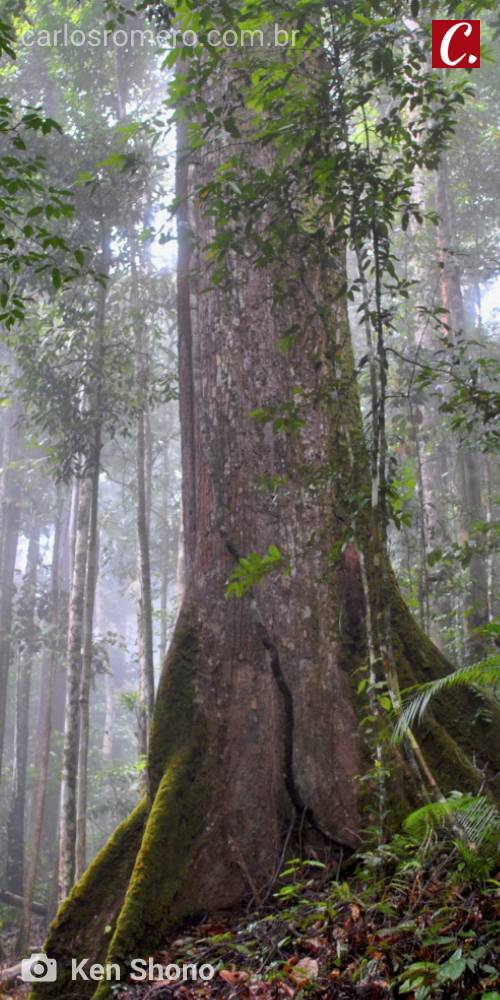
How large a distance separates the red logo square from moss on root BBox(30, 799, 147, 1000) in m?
4.69

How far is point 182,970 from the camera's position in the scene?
3.89 meters

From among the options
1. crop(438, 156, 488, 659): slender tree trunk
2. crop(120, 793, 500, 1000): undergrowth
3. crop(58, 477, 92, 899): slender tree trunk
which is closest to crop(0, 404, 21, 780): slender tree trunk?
crop(58, 477, 92, 899): slender tree trunk

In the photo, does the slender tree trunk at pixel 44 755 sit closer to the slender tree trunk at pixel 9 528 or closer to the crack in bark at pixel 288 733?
the slender tree trunk at pixel 9 528

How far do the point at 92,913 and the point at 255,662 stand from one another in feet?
5.30

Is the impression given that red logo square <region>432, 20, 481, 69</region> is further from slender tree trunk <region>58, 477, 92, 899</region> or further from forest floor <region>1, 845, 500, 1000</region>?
slender tree trunk <region>58, 477, 92, 899</region>

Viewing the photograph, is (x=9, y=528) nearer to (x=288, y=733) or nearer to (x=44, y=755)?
(x=44, y=755)

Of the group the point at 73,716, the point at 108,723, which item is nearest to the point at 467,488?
the point at 73,716

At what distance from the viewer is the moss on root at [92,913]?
14.3ft

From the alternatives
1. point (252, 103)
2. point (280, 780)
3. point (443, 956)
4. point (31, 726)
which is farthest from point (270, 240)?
point (31, 726)

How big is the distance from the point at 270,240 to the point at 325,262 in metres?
0.36

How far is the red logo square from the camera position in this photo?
15.5 feet

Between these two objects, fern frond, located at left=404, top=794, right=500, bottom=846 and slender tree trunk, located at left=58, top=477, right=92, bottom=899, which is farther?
slender tree trunk, located at left=58, top=477, right=92, bottom=899

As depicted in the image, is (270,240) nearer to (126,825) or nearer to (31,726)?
(126,825)

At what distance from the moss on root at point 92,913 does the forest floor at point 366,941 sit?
54 centimetres
